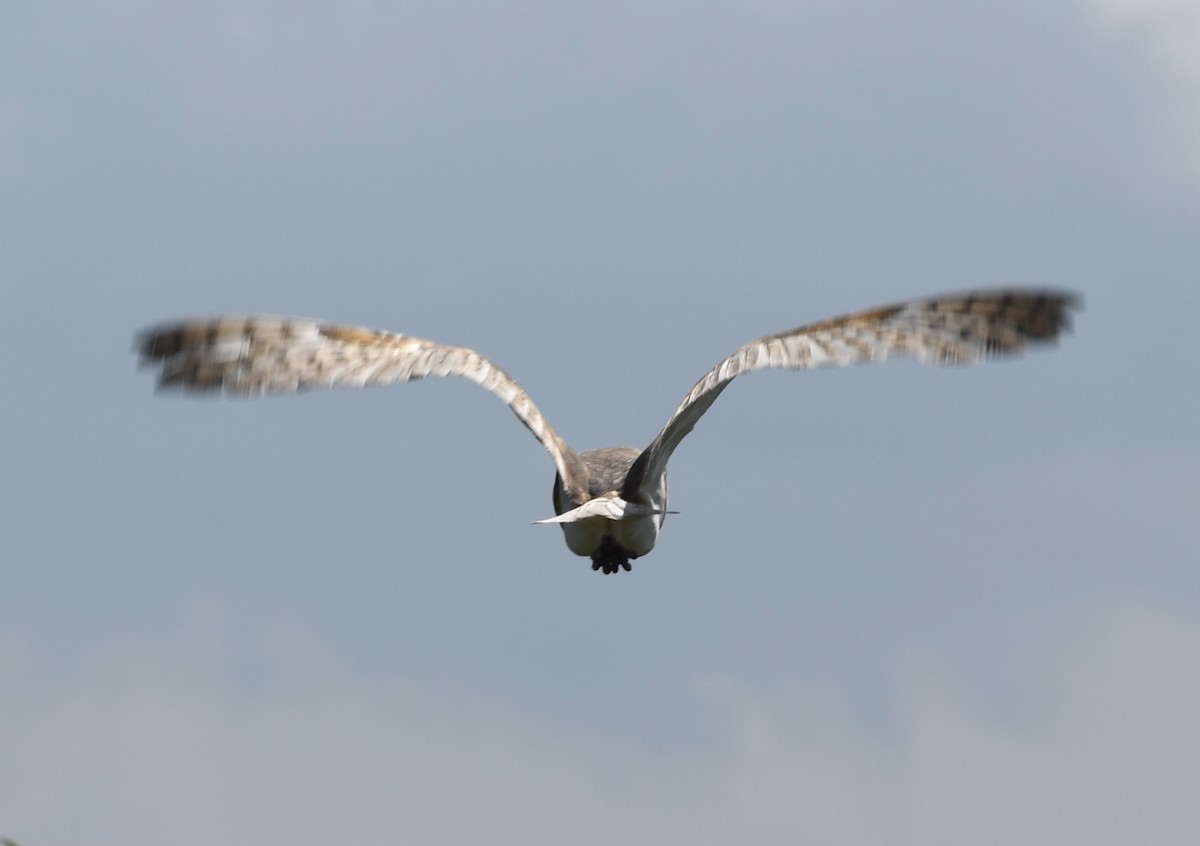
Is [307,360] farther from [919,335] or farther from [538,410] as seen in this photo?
[919,335]

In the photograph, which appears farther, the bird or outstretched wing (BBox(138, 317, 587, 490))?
outstretched wing (BBox(138, 317, 587, 490))

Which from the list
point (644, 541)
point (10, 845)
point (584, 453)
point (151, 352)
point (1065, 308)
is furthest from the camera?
point (584, 453)

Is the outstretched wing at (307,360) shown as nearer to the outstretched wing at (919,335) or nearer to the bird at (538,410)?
the bird at (538,410)

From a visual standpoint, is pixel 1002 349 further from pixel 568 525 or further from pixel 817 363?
pixel 568 525

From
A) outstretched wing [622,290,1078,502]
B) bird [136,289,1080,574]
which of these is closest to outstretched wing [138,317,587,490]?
bird [136,289,1080,574]

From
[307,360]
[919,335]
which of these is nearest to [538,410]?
[307,360]

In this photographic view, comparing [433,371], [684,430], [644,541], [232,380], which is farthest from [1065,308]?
[232,380]

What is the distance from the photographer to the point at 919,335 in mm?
14055

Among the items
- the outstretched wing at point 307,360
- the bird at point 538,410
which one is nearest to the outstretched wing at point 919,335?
the bird at point 538,410

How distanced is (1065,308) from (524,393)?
5500 mm

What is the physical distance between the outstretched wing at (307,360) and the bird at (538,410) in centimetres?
1

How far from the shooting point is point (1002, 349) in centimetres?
1380

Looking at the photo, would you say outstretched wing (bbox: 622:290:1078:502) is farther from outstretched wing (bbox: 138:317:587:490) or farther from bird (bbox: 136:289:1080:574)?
outstretched wing (bbox: 138:317:587:490)

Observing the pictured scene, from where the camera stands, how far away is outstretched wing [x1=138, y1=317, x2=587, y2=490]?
15.3 m
